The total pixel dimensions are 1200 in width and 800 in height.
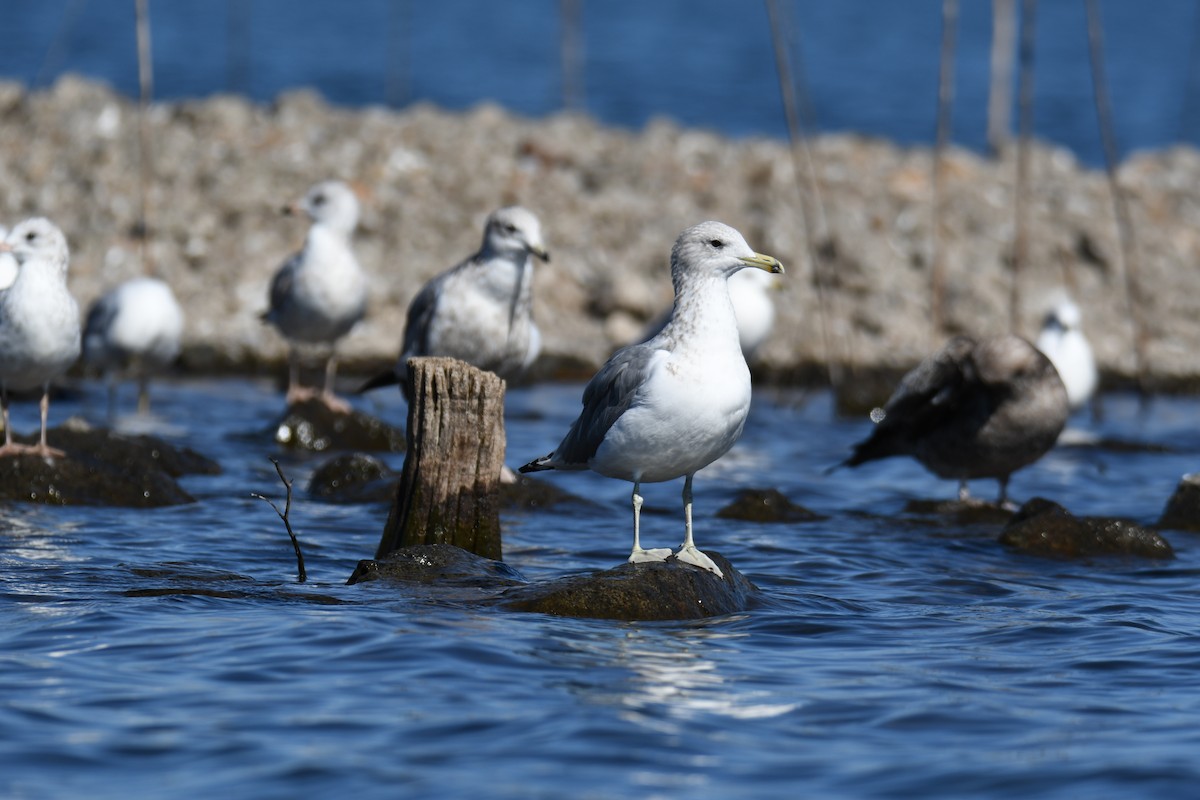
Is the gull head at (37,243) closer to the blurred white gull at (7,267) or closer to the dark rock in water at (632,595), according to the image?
the blurred white gull at (7,267)

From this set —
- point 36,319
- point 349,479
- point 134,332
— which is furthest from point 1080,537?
point 134,332

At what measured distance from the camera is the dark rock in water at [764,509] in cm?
1031

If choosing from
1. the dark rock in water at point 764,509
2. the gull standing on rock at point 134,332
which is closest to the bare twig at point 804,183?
the dark rock in water at point 764,509

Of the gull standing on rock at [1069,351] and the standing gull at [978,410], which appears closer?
the standing gull at [978,410]

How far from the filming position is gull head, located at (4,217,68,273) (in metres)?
10.4

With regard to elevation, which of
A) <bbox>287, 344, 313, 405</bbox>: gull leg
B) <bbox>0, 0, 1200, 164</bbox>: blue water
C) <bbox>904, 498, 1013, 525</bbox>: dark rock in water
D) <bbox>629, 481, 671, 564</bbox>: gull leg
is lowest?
<bbox>904, 498, 1013, 525</bbox>: dark rock in water

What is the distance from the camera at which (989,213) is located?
→ 20344 millimetres

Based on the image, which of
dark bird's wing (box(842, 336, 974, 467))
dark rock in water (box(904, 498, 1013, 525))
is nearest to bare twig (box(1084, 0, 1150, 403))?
dark bird's wing (box(842, 336, 974, 467))

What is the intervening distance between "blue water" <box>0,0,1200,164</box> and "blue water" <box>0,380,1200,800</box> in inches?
692

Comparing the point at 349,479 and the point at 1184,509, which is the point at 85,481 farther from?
the point at 1184,509

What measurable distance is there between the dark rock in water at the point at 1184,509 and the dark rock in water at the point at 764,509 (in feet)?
6.86

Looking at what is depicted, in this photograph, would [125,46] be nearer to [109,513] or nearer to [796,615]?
[109,513]

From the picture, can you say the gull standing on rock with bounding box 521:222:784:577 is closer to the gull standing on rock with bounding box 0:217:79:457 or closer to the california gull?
the gull standing on rock with bounding box 0:217:79:457

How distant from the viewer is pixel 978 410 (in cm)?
1058
